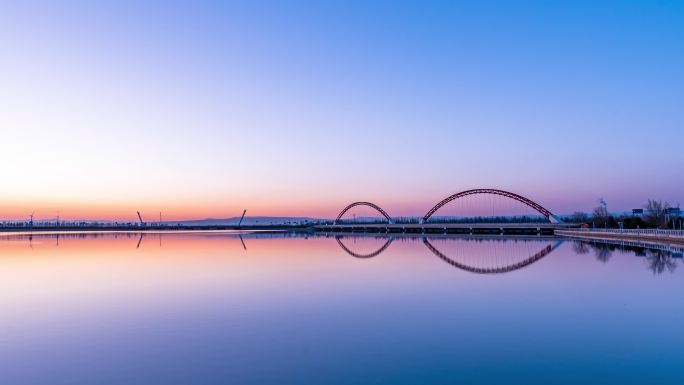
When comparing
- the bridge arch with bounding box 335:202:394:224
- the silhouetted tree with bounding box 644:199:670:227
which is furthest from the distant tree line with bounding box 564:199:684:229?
the bridge arch with bounding box 335:202:394:224

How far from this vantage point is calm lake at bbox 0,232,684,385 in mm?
9781

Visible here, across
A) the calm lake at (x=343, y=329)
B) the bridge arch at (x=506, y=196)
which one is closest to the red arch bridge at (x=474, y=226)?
the bridge arch at (x=506, y=196)

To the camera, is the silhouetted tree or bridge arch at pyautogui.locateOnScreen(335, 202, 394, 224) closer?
the silhouetted tree

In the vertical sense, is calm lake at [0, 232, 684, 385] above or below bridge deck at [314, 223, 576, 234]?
below

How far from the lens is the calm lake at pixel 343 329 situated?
32.1 feet

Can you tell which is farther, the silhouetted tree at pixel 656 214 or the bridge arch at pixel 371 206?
the bridge arch at pixel 371 206

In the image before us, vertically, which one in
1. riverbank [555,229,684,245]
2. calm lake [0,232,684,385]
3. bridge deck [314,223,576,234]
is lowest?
calm lake [0,232,684,385]

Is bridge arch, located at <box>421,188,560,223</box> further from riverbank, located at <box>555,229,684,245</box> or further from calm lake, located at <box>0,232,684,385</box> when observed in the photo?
calm lake, located at <box>0,232,684,385</box>

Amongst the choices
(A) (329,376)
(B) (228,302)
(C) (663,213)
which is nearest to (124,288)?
(B) (228,302)

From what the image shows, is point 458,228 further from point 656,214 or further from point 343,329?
point 343,329

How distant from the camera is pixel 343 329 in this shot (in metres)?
13.6

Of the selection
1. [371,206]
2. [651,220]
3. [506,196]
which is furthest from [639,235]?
[371,206]

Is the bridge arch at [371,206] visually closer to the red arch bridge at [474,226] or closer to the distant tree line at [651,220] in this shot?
the red arch bridge at [474,226]

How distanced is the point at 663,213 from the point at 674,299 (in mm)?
75812
